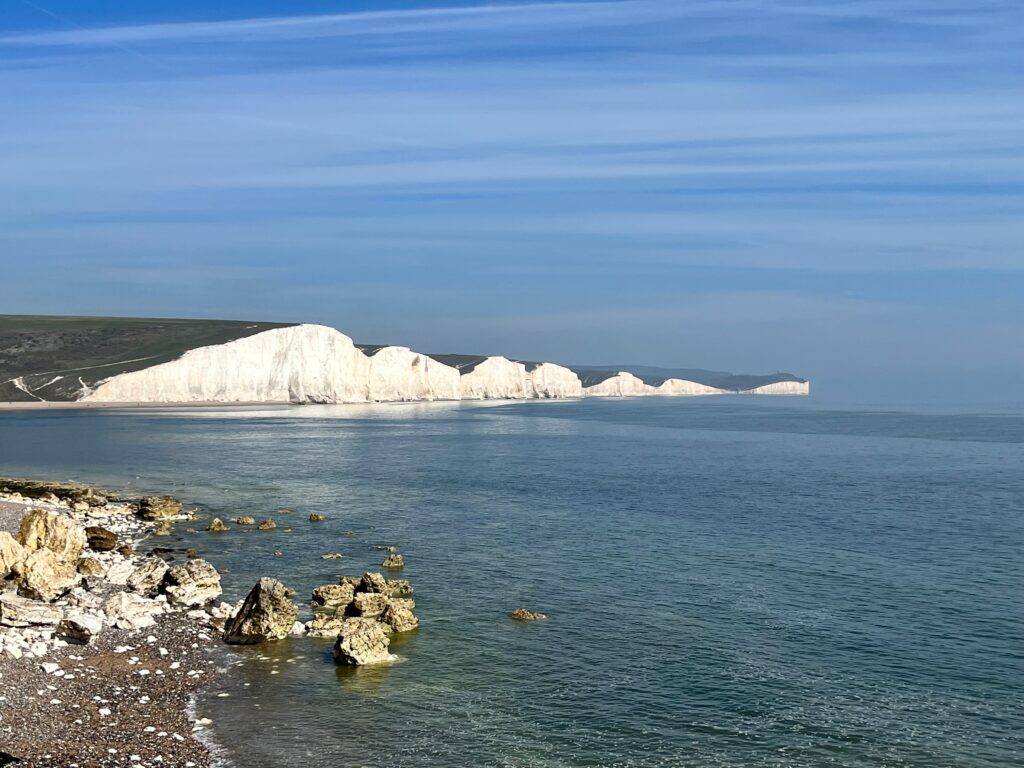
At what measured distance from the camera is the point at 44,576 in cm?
3034

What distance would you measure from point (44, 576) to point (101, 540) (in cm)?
997

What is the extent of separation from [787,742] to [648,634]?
8.19 m

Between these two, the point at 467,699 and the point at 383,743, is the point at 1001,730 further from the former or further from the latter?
the point at 383,743

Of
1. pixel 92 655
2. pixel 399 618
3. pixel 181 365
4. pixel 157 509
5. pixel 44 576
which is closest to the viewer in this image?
pixel 92 655

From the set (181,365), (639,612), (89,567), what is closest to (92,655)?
(89,567)

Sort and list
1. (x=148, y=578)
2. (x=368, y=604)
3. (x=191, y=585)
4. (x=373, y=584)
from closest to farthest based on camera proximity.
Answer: (x=368, y=604) < (x=191, y=585) < (x=373, y=584) < (x=148, y=578)

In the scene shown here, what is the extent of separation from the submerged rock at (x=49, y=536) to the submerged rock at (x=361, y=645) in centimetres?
1395

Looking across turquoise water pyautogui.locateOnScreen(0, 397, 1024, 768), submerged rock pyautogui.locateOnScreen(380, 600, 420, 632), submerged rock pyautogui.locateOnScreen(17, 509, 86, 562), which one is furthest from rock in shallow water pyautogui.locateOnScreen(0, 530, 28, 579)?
submerged rock pyautogui.locateOnScreen(380, 600, 420, 632)

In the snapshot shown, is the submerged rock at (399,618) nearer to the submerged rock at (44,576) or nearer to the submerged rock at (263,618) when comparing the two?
the submerged rock at (263,618)

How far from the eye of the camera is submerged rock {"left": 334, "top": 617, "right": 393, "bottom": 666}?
2478 centimetres

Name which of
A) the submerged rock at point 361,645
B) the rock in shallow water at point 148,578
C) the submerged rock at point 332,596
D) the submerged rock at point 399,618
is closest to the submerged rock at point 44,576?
the rock in shallow water at point 148,578

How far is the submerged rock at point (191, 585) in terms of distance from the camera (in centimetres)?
3047

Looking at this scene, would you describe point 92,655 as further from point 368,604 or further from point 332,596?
point 332,596

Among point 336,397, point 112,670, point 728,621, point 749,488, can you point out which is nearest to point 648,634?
point 728,621
